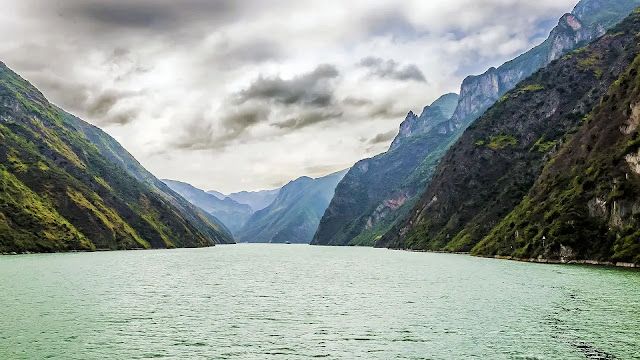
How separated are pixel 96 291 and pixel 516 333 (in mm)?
87379

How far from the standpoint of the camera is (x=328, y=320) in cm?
7462

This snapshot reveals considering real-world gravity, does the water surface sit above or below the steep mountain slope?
below

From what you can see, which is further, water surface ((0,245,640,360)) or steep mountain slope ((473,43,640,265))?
steep mountain slope ((473,43,640,265))

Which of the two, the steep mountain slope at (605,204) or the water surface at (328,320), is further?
the steep mountain slope at (605,204)

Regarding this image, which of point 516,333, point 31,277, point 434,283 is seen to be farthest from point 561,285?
point 31,277

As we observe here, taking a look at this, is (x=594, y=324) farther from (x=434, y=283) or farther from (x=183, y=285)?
(x=183, y=285)

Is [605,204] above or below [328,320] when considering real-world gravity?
above

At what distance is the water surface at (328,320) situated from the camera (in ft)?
180

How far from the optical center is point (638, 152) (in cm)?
16138

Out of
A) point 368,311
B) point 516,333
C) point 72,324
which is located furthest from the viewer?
point 368,311

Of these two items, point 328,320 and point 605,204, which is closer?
point 328,320

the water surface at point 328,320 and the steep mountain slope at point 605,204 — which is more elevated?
the steep mountain slope at point 605,204

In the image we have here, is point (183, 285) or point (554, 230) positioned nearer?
point (183, 285)

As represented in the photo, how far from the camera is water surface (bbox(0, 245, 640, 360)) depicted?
2165 inches
